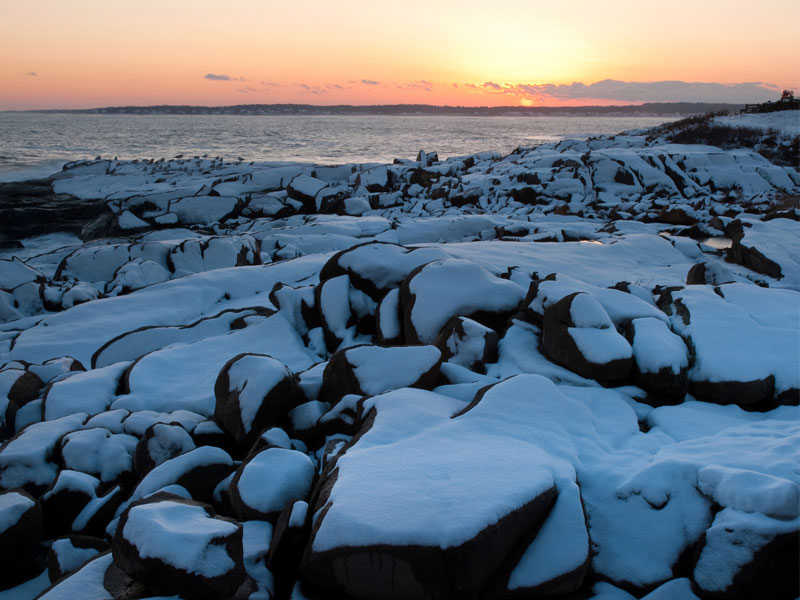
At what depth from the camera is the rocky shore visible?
2.96 metres

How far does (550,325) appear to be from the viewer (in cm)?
562

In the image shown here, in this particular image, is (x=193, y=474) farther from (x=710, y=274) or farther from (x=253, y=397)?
(x=710, y=274)

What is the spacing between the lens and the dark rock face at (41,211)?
20.2m

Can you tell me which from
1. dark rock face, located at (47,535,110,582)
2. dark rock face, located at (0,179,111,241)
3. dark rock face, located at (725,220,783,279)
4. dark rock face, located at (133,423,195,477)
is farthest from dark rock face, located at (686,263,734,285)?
dark rock face, located at (0,179,111,241)

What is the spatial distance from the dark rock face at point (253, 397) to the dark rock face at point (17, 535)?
1.59 m

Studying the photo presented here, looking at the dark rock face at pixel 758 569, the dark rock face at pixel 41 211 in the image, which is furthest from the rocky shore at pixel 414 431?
the dark rock face at pixel 41 211

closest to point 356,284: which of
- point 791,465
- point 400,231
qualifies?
point 791,465

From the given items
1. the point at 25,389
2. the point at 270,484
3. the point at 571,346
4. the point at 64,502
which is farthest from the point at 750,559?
the point at 25,389

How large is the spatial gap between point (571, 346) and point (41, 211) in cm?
2390

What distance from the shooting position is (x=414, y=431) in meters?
3.90

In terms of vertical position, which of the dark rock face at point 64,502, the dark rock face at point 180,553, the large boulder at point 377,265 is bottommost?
the dark rock face at point 64,502

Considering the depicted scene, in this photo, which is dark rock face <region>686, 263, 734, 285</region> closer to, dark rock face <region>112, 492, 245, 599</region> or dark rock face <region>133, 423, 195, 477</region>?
dark rock face <region>133, 423, 195, 477</region>

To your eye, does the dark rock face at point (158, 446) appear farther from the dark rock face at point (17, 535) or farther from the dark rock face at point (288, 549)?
the dark rock face at point (288, 549)

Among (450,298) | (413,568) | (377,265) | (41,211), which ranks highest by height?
(377,265)
